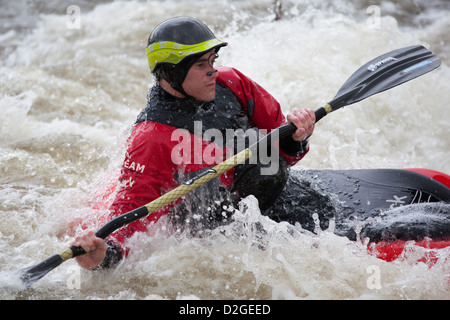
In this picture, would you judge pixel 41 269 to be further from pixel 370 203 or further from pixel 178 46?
pixel 370 203

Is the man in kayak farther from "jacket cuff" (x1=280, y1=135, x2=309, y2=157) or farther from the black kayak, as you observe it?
the black kayak

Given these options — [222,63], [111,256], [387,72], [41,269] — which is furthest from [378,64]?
[222,63]

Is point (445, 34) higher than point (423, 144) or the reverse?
higher

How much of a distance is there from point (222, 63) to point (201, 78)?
3.33m

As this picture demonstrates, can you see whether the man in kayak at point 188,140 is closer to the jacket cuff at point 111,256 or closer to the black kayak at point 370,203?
the jacket cuff at point 111,256

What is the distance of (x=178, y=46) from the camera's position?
270cm

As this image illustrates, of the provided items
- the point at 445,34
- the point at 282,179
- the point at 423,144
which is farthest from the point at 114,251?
the point at 445,34

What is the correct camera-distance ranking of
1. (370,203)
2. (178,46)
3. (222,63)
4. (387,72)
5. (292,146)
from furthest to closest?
(222,63) → (387,72) → (370,203) → (292,146) → (178,46)

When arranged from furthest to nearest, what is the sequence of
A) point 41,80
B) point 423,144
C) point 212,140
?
point 41,80 → point 423,144 → point 212,140

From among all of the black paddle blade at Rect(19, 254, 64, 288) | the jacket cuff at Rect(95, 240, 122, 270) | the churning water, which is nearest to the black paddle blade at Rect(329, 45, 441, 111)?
the churning water

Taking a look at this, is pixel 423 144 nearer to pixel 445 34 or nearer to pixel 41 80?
pixel 445 34

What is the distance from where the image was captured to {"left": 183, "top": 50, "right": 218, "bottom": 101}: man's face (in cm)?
274
